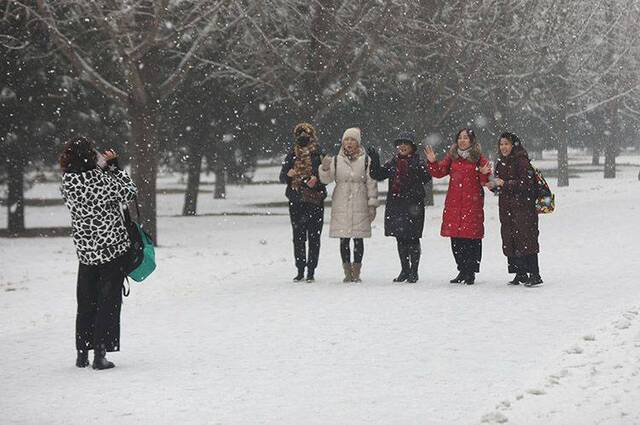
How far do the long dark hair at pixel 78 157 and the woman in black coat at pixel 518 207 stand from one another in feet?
18.8

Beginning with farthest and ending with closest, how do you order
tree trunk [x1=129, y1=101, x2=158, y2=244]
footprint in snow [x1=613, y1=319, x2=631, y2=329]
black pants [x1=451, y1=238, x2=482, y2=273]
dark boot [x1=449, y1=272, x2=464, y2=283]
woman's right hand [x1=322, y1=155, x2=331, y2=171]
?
tree trunk [x1=129, y1=101, x2=158, y2=244] → woman's right hand [x1=322, y1=155, x2=331, y2=171] → dark boot [x1=449, y1=272, x2=464, y2=283] → black pants [x1=451, y1=238, x2=482, y2=273] → footprint in snow [x1=613, y1=319, x2=631, y2=329]

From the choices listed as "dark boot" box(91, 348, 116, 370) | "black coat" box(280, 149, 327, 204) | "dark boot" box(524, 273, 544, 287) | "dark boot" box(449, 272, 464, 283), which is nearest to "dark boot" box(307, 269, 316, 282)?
"black coat" box(280, 149, 327, 204)

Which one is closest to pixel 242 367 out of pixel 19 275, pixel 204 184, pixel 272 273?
pixel 272 273

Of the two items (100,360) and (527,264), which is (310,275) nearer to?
(527,264)

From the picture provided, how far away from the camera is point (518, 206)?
41.7 ft

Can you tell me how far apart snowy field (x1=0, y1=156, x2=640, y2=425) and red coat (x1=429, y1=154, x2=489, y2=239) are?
68 cm

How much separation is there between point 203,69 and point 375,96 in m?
6.39

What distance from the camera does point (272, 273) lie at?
15.1 m

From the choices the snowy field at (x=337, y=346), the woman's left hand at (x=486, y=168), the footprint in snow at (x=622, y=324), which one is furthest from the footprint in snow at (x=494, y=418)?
the woman's left hand at (x=486, y=168)

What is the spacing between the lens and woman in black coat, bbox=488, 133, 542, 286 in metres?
12.6

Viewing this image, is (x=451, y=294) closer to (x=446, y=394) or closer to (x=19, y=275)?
(x=446, y=394)

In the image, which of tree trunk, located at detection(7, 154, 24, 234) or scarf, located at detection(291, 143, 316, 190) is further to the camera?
tree trunk, located at detection(7, 154, 24, 234)

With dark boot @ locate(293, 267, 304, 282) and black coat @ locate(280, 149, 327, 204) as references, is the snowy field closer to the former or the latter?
dark boot @ locate(293, 267, 304, 282)

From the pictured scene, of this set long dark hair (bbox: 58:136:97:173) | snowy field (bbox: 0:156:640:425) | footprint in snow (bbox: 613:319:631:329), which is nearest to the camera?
snowy field (bbox: 0:156:640:425)
